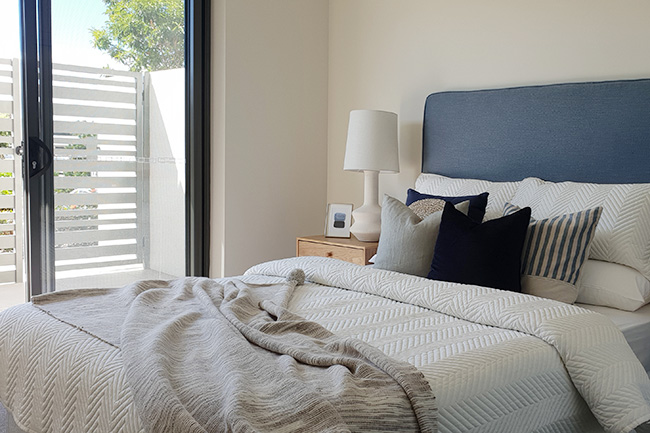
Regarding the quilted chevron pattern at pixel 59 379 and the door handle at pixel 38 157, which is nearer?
the quilted chevron pattern at pixel 59 379

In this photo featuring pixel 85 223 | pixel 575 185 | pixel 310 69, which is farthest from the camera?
pixel 310 69

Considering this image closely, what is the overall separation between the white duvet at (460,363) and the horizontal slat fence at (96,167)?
4.60 feet

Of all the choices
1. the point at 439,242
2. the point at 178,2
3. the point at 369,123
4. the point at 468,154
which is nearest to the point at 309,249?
the point at 369,123

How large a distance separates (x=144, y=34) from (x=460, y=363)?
2.87 metres

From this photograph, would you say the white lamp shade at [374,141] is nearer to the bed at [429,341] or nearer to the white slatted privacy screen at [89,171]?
the bed at [429,341]

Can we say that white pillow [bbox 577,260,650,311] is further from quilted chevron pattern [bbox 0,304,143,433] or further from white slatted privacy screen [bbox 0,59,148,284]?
white slatted privacy screen [bbox 0,59,148,284]

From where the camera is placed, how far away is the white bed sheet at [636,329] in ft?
7.25

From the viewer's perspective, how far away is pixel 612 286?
243 cm

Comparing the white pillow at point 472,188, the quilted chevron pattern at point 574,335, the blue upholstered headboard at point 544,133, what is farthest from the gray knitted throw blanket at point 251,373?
the blue upholstered headboard at point 544,133

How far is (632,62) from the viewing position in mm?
2846

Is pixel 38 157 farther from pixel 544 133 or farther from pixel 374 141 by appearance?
pixel 544 133

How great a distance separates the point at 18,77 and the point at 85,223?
815 mm

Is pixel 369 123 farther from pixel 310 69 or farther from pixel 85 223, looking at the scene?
pixel 85 223

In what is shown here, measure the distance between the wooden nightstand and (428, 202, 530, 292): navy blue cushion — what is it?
977 mm
